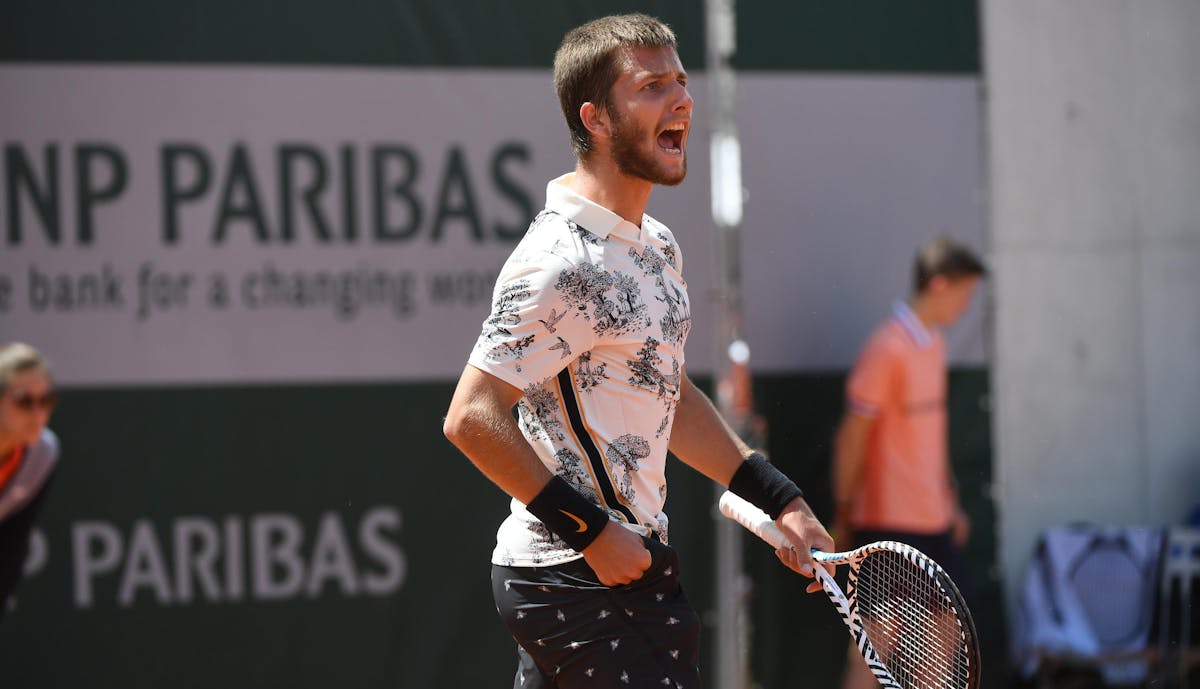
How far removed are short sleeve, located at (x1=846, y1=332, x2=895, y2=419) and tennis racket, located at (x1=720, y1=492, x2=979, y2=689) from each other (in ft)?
7.63

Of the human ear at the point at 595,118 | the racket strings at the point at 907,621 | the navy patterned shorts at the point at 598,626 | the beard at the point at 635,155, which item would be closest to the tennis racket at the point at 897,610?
the racket strings at the point at 907,621

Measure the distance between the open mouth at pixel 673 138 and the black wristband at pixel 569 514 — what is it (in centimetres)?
66

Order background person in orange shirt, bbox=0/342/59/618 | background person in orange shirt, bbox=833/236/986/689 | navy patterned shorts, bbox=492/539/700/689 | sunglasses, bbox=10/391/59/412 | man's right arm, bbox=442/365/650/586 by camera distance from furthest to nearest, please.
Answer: background person in orange shirt, bbox=833/236/986/689 < sunglasses, bbox=10/391/59/412 < background person in orange shirt, bbox=0/342/59/618 < navy patterned shorts, bbox=492/539/700/689 < man's right arm, bbox=442/365/650/586

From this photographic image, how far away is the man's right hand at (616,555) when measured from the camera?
244 centimetres

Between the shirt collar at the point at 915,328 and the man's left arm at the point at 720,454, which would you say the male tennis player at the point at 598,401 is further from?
the shirt collar at the point at 915,328

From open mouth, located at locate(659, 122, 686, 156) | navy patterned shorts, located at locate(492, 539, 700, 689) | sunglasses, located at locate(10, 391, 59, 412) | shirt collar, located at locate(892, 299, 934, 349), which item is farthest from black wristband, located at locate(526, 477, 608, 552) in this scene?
shirt collar, located at locate(892, 299, 934, 349)

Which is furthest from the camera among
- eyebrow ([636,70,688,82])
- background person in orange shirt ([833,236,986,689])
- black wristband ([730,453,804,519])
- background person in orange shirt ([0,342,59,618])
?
background person in orange shirt ([833,236,986,689])

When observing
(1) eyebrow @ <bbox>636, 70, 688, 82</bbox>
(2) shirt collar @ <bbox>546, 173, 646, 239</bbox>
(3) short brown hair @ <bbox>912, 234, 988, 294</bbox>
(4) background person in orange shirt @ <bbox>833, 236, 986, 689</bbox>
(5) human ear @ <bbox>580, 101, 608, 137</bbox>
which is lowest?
(4) background person in orange shirt @ <bbox>833, 236, 986, 689</bbox>

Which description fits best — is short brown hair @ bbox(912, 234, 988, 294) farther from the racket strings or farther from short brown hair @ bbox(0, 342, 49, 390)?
short brown hair @ bbox(0, 342, 49, 390)

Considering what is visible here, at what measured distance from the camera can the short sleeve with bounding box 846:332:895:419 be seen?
529 cm

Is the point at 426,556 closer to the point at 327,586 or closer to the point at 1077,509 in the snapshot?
the point at 327,586

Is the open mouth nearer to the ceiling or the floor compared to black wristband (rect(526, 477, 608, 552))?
nearer to the ceiling

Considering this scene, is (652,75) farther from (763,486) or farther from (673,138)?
(763,486)

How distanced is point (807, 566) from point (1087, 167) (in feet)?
12.4
